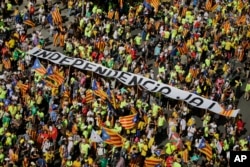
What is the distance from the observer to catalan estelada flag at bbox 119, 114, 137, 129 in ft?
112

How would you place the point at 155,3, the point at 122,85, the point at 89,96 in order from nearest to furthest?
1. the point at 89,96
2. the point at 122,85
3. the point at 155,3

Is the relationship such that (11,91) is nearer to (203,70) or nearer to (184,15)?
(203,70)

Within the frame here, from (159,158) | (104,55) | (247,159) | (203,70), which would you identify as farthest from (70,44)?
(247,159)

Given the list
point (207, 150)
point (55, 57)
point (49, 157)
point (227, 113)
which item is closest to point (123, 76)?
point (55, 57)

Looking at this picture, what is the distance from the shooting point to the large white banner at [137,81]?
3594cm

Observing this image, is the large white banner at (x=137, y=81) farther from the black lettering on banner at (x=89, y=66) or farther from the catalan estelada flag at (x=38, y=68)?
the catalan estelada flag at (x=38, y=68)

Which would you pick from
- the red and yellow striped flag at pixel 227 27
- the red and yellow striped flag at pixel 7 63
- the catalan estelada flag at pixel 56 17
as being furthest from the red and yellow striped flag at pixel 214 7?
the red and yellow striped flag at pixel 7 63

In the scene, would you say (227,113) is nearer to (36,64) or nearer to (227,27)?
(227,27)

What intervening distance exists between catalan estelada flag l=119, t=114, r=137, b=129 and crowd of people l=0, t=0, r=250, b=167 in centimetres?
7

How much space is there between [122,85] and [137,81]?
0.95 metres

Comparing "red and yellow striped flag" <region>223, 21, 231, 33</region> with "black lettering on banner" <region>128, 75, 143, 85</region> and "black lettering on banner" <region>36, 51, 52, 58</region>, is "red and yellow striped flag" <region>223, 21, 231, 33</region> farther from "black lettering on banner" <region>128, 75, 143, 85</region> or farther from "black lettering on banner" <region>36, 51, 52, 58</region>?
"black lettering on banner" <region>36, 51, 52, 58</region>

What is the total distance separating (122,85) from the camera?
3778 cm

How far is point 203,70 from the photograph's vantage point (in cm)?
3878

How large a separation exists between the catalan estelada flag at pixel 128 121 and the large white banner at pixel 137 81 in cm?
306
